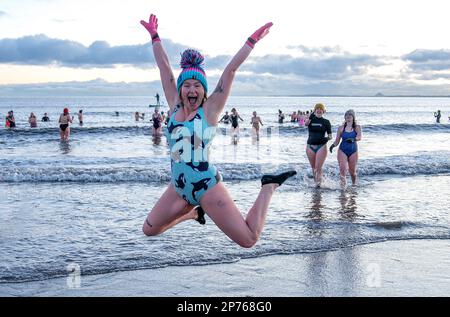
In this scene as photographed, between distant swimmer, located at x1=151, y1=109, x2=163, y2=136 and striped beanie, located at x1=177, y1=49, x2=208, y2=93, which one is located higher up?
striped beanie, located at x1=177, y1=49, x2=208, y2=93

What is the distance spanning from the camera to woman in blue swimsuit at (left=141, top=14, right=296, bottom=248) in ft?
14.5

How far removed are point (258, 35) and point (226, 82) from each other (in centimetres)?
56

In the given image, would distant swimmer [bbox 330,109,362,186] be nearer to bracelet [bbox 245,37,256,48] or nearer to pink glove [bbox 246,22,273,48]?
pink glove [bbox 246,22,273,48]

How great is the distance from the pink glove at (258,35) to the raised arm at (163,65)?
89cm

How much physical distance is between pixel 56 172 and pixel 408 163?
11.9m

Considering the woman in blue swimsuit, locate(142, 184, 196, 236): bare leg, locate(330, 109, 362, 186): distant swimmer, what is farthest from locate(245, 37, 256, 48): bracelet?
locate(330, 109, 362, 186): distant swimmer

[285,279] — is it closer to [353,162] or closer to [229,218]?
[229,218]

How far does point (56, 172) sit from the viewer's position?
14.3m

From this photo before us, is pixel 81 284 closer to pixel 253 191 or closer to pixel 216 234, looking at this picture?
pixel 216 234

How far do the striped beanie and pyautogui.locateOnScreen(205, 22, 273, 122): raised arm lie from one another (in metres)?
0.21

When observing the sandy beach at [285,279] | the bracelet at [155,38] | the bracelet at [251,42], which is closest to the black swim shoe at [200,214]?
the sandy beach at [285,279]

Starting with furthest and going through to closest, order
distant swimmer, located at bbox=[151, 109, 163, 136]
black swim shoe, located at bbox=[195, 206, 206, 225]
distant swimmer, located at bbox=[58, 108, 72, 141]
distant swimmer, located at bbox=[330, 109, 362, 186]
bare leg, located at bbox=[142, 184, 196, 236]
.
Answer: distant swimmer, located at bbox=[151, 109, 163, 136], distant swimmer, located at bbox=[58, 108, 72, 141], distant swimmer, located at bbox=[330, 109, 362, 186], black swim shoe, located at bbox=[195, 206, 206, 225], bare leg, located at bbox=[142, 184, 196, 236]

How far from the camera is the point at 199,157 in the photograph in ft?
14.9
